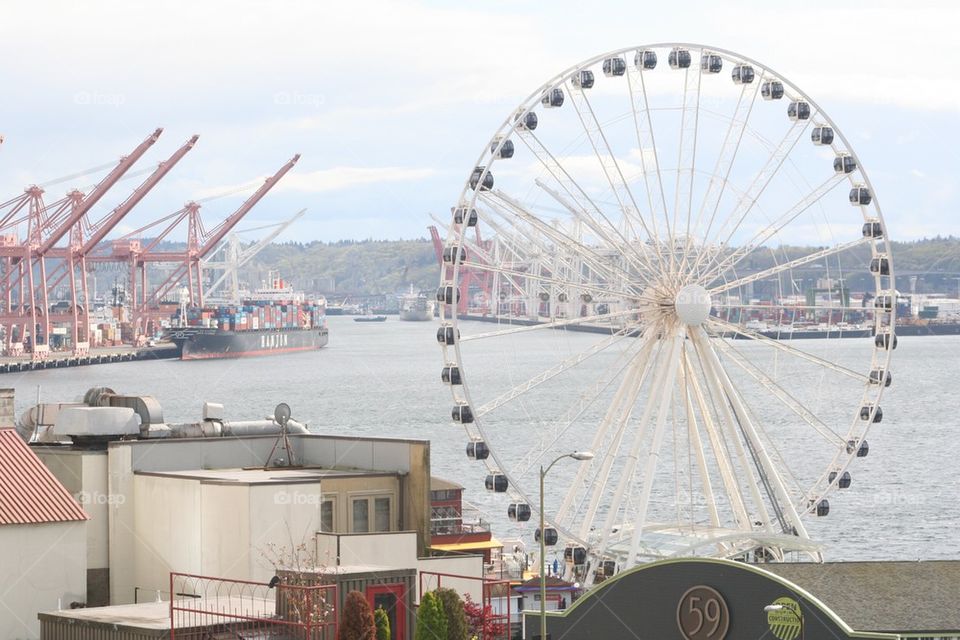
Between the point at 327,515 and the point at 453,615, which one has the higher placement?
the point at 327,515

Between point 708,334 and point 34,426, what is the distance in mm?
15795

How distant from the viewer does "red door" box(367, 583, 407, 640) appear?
2756 centimetres

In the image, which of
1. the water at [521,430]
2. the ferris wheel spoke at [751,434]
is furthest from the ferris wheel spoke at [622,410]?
the water at [521,430]

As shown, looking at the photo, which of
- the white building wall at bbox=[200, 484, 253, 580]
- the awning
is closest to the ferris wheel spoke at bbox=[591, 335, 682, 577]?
the awning

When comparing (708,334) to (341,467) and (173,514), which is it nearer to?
(341,467)

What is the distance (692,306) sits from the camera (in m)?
41.8

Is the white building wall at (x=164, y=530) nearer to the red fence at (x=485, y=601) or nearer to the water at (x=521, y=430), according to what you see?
the red fence at (x=485, y=601)

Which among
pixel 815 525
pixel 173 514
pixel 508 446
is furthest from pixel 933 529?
pixel 173 514

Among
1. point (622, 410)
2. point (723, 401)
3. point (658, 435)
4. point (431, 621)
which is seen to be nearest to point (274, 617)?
point (431, 621)

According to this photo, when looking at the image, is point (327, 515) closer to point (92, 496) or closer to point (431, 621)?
point (92, 496)

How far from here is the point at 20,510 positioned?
31.9 meters

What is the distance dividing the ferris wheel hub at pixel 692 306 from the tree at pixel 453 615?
654 inches

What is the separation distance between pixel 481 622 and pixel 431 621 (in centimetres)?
236

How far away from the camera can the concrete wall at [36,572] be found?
103 feet
